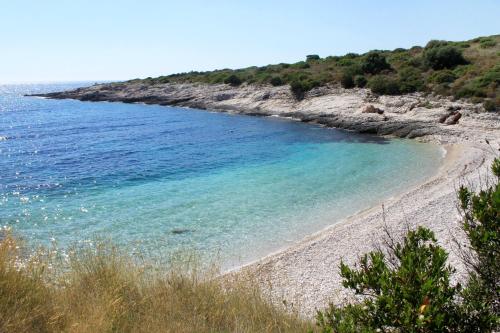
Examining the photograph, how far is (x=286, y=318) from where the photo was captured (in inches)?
276

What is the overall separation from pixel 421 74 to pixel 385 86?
7.95 metres

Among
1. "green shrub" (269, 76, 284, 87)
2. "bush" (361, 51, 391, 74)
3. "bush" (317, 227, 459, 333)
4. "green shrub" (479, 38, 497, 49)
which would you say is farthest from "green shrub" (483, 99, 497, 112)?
"bush" (317, 227, 459, 333)

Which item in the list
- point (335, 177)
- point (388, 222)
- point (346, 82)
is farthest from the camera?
point (346, 82)

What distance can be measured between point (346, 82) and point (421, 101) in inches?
502

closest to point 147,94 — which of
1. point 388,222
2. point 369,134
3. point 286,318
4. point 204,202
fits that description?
point 369,134

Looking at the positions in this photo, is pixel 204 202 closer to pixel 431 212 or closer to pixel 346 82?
pixel 431 212

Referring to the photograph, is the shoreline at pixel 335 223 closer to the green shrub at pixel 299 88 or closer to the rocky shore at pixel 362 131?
the rocky shore at pixel 362 131

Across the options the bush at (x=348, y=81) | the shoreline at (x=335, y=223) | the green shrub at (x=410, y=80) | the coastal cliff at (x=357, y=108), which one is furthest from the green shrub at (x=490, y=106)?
the bush at (x=348, y=81)

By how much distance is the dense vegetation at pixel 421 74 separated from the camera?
1655 inches

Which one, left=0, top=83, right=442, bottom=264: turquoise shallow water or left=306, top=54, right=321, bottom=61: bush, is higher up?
left=306, top=54, right=321, bottom=61: bush

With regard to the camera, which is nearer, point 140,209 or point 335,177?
point 140,209

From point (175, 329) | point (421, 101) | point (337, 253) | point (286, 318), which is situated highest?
point (421, 101)

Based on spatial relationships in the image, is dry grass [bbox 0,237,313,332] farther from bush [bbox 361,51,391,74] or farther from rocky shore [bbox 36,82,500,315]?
bush [bbox 361,51,391,74]

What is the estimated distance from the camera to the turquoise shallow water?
1611 centimetres
